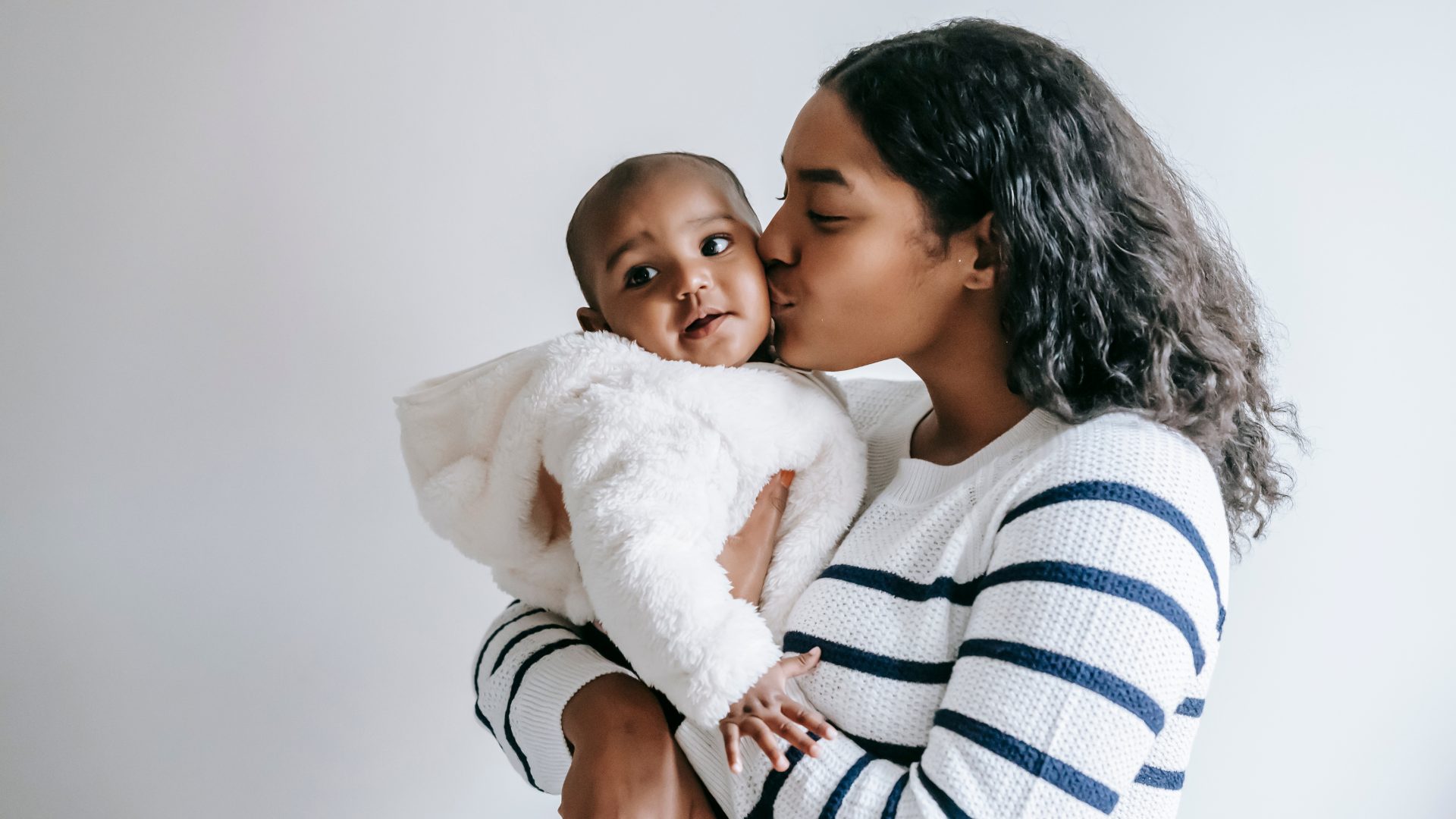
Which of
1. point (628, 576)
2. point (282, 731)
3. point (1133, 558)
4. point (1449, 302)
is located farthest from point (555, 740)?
point (1449, 302)

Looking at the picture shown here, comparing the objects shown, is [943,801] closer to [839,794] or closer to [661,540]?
[839,794]

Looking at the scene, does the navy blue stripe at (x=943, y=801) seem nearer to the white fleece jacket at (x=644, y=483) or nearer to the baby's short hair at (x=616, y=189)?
the white fleece jacket at (x=644, y=483)

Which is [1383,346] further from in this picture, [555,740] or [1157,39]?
[555,740]

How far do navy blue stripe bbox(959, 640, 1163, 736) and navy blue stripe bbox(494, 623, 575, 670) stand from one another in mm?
632

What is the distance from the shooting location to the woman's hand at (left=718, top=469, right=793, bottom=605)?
40.8 inches

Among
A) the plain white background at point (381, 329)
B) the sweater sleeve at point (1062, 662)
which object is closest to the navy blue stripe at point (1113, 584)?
the sweater sleeve at point (1062, 662)

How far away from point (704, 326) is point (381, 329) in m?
0.92

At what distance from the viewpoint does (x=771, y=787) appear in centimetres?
91

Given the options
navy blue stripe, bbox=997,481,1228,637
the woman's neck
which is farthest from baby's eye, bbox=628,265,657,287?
navy blue stripe, bbox=997,481,1228,637

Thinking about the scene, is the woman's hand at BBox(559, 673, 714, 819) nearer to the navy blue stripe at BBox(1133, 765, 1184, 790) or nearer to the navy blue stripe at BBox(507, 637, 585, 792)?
the navy blue stripe at BBox(507, 637, 585, 792)

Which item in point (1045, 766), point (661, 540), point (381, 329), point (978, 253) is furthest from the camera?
point (381, 329)

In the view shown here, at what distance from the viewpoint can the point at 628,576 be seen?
0.89 m

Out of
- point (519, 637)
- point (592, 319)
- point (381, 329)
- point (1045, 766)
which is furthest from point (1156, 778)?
point (381, 329)

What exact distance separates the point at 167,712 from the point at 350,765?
371mm
